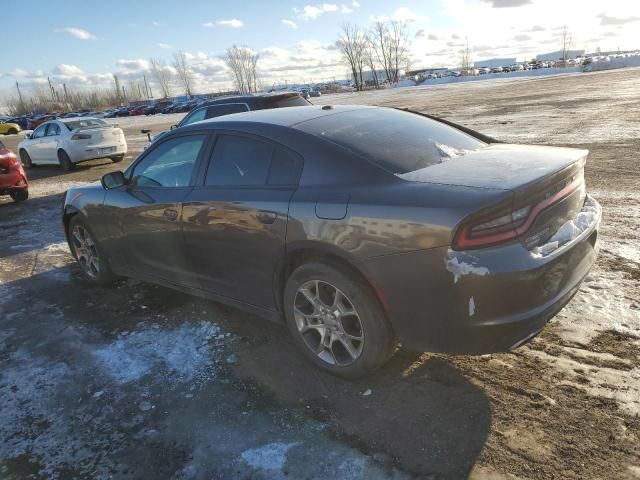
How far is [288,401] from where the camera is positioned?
2.89 meters

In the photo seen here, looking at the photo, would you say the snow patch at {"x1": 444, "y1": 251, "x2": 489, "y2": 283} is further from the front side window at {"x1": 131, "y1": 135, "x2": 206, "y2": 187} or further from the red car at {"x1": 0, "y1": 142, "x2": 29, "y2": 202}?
the red car at {"x1": 0, "y1": 142, "x2": 29, "y2": 202}

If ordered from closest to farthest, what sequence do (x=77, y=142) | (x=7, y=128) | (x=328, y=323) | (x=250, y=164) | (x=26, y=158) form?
(x=328, y=323)
(x=250, y=164)
(x=77, y=142)
(x=26, y=158)
(x=7, y=128)

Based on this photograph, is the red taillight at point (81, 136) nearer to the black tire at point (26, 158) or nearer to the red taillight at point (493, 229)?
the black tire at point (26, 158)

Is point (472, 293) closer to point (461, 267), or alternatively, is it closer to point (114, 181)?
point (461, 267)

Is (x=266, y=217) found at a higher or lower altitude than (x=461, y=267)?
higher

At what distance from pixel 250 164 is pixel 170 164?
3.35 feet

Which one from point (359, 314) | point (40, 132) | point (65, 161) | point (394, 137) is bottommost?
point (359, 314)

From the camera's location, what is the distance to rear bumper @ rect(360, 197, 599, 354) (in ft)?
7.67

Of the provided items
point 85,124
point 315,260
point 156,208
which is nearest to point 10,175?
point 85,124

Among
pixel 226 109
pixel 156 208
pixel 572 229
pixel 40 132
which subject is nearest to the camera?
pixel 572 229

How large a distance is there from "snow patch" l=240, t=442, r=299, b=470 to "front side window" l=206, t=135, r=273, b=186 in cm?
161

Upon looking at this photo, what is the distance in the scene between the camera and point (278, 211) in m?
3.04

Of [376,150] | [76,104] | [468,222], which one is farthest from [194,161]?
[76,104]

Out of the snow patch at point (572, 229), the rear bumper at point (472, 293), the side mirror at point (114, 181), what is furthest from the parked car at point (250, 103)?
the rear bumper at point (472, 293)
